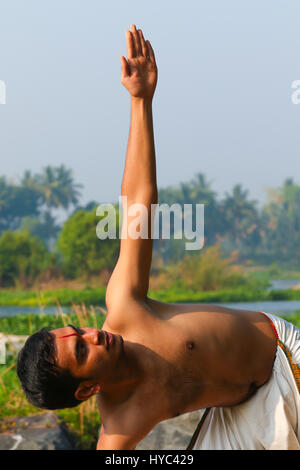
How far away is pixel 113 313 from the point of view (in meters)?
1.99

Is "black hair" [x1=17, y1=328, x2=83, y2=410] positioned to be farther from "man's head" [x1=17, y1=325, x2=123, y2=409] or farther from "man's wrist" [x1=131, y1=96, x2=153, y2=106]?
"man's wrist" [x1=131, y1=96, x2=153, y2=106]

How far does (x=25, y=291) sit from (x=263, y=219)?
703 cm

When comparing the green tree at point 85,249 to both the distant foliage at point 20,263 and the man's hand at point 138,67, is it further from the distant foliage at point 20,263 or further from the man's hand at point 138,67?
the man's hand at point 138,67

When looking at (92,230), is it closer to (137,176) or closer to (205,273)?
(205,273)

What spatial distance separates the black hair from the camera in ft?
6.24

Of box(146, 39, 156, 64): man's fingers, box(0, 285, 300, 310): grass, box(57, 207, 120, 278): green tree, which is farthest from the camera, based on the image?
box(57, 207, 120, 278): green tree

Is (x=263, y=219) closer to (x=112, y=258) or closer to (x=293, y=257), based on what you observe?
(x=293, y=257)

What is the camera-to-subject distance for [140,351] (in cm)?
198

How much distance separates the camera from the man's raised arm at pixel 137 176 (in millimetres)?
1988

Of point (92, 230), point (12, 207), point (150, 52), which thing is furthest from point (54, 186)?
point (150, 52)

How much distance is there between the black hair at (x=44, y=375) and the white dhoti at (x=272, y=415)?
1.91 ft

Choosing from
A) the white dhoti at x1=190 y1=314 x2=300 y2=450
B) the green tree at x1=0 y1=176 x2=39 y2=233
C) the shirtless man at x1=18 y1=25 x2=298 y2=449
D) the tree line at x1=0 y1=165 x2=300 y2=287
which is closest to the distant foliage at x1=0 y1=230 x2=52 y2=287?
the tree line at x1=0 y1=165 x2=300 y2=287

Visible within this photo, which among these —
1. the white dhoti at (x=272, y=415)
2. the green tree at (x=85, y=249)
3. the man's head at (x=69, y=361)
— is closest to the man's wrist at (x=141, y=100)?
the man's head at (x=69, y=361)
